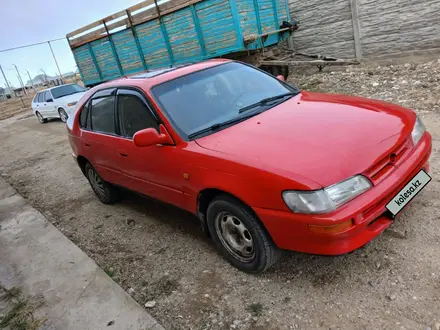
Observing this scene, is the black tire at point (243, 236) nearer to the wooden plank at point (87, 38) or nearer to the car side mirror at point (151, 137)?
the car side mirror at point (151, 137)

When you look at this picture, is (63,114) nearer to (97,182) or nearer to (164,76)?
(97,182)

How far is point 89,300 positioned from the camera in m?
2.94

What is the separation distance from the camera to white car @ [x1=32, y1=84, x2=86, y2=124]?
12914mm

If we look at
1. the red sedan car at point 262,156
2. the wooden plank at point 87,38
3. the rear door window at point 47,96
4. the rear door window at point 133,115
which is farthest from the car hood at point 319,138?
the rear door window at point 47,96

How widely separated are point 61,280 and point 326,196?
2520mm

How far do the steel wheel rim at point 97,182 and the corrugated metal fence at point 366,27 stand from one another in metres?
6.64

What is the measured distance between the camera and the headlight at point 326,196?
7.28 feet

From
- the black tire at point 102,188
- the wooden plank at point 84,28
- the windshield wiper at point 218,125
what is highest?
the wooden plank at point 84,28

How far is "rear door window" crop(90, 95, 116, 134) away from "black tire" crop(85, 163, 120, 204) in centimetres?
78

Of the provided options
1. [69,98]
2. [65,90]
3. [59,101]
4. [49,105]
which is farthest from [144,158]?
[49,105]

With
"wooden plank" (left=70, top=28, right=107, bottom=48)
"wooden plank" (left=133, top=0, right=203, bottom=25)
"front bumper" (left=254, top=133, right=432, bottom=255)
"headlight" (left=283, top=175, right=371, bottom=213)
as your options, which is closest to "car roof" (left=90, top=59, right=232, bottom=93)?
"front bumper" (left=254, top=133, right=432, bottom=255)

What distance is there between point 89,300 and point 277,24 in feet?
25.0

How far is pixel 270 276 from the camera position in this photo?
2.84 metres

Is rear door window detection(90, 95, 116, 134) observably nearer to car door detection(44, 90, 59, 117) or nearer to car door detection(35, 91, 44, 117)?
car door detection(44, 90, 59, 117)
